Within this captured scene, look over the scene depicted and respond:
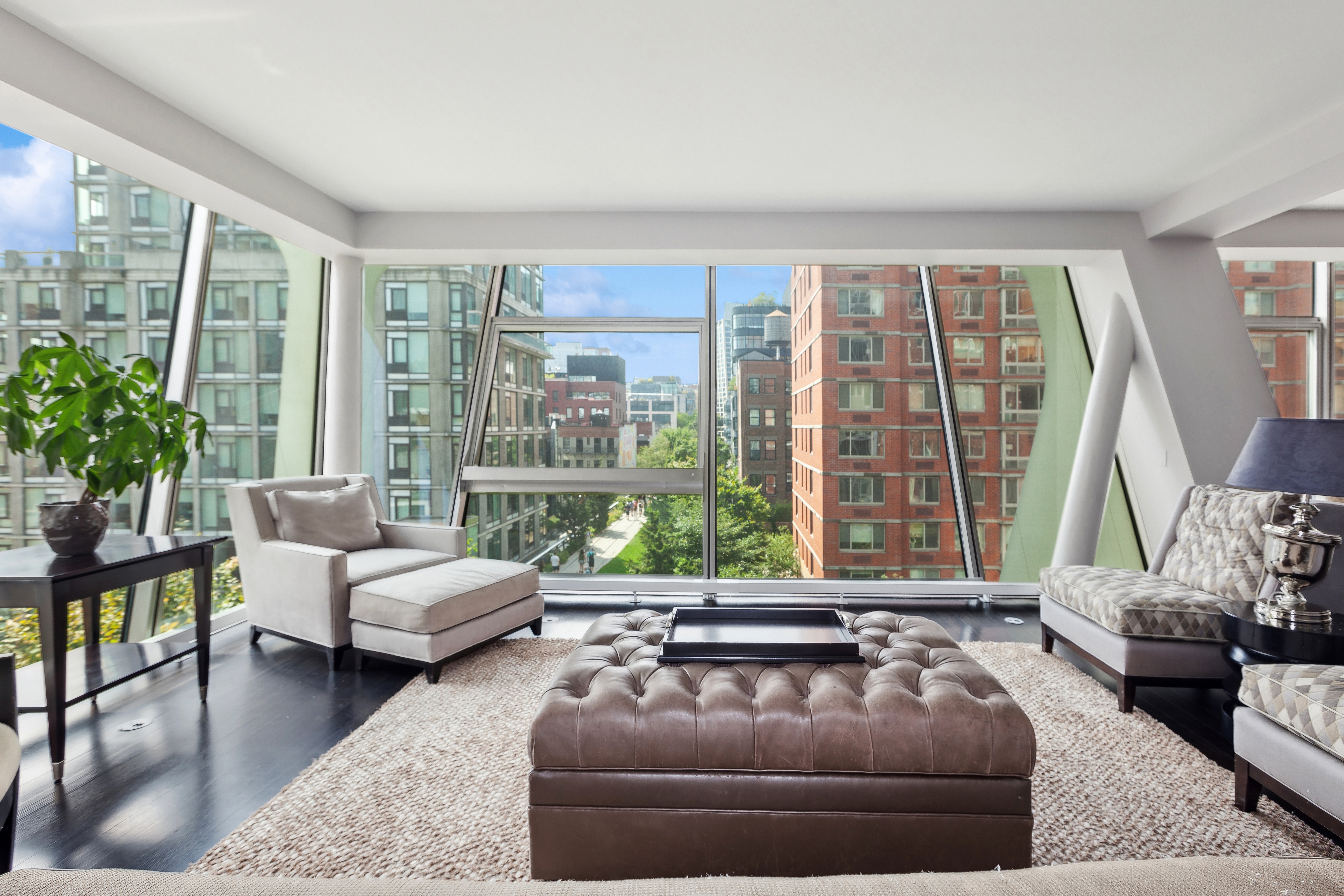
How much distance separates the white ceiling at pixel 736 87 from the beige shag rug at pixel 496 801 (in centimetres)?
259

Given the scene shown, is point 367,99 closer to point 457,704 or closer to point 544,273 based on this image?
point 544,273

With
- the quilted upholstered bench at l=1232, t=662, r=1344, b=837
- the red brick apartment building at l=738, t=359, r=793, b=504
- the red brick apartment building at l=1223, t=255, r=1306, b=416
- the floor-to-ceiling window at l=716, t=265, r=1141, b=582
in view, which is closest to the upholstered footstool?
the floor-to-ceiling window at l=716, t=265, r=1141, b=582

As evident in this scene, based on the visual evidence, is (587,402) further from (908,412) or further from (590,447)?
(908,412)

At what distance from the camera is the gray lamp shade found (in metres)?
2.19

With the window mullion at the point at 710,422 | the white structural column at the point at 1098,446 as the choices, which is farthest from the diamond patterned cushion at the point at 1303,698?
the window mullion at the point at 710,422

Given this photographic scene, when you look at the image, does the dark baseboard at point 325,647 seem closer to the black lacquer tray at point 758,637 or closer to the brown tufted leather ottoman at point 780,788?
the black lacquer tray at point 758,637

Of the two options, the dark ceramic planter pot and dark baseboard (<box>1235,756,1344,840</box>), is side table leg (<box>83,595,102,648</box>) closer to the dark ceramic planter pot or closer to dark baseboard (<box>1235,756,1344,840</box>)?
the dark ceramic planter pot

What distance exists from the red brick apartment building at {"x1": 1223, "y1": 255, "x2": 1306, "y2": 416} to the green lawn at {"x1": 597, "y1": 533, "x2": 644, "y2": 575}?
16.0 ft

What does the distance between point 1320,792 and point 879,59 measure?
2.70m

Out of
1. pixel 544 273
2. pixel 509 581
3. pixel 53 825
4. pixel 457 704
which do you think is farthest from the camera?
pixel 544 273

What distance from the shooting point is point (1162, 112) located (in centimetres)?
289

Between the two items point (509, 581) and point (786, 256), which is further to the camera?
point (786, 256)

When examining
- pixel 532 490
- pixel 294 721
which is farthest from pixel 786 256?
pixel 294 721

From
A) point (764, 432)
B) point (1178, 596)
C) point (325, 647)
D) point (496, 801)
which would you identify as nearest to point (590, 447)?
point (764, 432)
